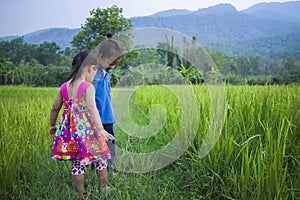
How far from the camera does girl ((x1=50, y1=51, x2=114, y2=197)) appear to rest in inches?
64.2

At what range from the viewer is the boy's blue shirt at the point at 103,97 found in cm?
199

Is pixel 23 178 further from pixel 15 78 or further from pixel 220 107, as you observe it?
pixel 15 78

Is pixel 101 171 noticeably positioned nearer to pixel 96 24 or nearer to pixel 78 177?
pixel 78 177

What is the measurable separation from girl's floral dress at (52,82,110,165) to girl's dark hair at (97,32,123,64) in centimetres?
36

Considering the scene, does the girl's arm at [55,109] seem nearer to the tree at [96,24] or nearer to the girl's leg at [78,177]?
the girl's leg at [78,177]

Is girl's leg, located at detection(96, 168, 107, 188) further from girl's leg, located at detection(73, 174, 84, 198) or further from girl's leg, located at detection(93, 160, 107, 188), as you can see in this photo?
girl's leg, located at detection(73, 174, 84, 198)

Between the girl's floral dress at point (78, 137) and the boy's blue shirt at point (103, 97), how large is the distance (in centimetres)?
32

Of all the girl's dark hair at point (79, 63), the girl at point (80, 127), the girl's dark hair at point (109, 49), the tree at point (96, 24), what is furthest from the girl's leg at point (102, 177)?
the tree at point (96, 24)

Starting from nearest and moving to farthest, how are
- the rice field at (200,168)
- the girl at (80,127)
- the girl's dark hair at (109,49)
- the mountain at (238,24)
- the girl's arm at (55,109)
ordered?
the rice field at (200,168)
the girl at (80,127)
the girl's arm at (55,109)
the girl's dark hair at (109,49)
the mountain at (238,24)

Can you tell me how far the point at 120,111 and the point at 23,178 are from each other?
0.88 metres

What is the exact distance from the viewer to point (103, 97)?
6.63ft

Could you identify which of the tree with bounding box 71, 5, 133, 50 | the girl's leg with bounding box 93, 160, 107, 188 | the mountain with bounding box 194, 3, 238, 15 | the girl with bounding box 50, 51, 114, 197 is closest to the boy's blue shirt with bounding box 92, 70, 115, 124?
the girl with bounding box 50, 51, 114, 197

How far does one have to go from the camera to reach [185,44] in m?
2.24

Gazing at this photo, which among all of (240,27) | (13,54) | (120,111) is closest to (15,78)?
(13,54)
